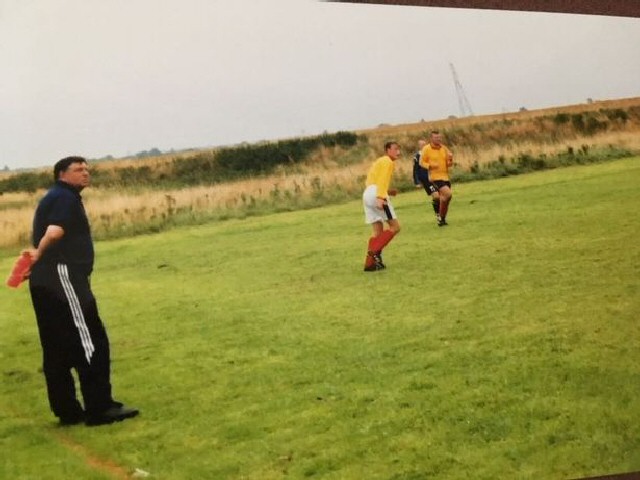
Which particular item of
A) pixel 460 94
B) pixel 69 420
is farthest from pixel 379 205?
Answer: pixel 69 420

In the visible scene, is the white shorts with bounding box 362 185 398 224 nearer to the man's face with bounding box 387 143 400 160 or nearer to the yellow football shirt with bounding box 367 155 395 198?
the yellow football shirt with bounding box 367 155 395 198

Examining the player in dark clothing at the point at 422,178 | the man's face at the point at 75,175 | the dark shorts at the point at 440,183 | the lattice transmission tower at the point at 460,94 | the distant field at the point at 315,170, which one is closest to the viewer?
the man's face at the point at 75,175

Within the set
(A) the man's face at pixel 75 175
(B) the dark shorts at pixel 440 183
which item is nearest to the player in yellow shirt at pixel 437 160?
(B) the dark shorts at pixel 440 183

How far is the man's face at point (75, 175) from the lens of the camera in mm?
3305

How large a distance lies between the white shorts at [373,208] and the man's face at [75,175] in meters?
1.51

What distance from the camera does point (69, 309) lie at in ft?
10.8

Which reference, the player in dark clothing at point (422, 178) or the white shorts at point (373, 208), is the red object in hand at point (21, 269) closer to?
the white shorts at point (373, 208)

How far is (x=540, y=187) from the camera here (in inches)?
191

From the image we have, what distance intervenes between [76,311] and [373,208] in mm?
1704

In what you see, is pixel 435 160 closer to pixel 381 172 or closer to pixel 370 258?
pixel 381 172

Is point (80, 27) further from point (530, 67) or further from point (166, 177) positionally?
point (530, 67)

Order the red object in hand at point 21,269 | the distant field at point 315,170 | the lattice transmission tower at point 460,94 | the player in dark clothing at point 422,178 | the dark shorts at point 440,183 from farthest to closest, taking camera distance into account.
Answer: the dark shorts at point 440,183
the player in dark clothing at point 422,178
the lattice transmission tower at point 460,94
the distant field at point 315,170
the red object in hand at point 21,269

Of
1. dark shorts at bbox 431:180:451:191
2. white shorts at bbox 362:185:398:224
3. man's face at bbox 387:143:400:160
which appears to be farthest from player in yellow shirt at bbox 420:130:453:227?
white shorts at bbox 362:185:398:224

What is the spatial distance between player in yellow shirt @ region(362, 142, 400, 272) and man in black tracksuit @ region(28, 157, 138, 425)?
152cm
